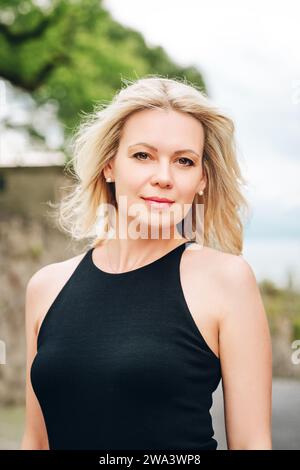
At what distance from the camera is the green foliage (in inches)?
481

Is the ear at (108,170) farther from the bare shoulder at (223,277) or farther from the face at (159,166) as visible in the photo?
the bare shoulder at (223,277)

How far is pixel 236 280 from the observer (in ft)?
5.85

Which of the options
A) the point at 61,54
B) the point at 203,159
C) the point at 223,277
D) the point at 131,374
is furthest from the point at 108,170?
the point at 61,54

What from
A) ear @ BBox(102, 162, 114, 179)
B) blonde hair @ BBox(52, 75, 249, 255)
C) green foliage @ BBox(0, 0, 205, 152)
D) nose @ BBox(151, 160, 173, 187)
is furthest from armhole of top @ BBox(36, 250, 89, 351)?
green foliage @ BBox(0, 0, 205, 152)

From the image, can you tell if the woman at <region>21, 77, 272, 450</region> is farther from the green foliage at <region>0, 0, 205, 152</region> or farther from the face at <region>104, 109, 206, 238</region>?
the green foliage at <region>0, 0, 205, 152</region>

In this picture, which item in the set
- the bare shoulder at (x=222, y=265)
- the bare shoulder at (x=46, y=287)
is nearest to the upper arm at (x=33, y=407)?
the bare shoulder at (x=46, y=287)

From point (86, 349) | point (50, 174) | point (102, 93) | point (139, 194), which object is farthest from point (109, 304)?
point (50, 174)

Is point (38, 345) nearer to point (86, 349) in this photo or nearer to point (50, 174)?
point (86, 349)

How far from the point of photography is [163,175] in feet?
5.98

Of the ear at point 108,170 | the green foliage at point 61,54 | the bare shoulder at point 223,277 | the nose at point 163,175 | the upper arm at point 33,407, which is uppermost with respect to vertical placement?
the green foliage at point 61,54

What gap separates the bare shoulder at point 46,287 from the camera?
6.60 ft

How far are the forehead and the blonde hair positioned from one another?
0.07ft

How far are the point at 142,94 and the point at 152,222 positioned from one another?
351 mm

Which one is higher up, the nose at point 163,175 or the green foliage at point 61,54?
the green foliage at point 61,54
